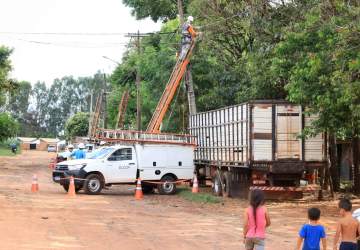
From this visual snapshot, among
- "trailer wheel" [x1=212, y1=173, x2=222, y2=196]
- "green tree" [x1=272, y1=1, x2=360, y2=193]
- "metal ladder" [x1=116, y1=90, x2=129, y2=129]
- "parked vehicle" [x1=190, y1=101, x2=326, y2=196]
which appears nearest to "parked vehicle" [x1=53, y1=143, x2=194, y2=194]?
"trailer wheel" [x1=212, y1=173, x2=222, y2=196]

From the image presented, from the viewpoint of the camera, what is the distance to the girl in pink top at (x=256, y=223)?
25.9 feet

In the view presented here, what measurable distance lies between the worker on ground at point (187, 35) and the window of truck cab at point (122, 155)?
7.26 m

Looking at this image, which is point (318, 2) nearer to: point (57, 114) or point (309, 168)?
point (309, 168)

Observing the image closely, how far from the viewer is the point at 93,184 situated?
24031 mm

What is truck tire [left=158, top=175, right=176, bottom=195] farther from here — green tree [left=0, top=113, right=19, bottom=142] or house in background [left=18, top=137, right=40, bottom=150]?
house in background [left=18, top=137, right=40, bottom=150]

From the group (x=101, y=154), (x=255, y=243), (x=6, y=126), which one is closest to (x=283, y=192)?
(x=101, y=154)

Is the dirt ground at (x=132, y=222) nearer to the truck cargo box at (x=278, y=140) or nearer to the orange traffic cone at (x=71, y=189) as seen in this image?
the orange traffic cone at (x=71, y=189)

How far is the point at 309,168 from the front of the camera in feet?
68.0

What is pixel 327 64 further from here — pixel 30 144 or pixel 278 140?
pixel 30 144

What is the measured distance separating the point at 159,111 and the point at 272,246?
62.1 feet

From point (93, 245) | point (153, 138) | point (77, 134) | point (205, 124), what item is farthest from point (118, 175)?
point (77, 134)

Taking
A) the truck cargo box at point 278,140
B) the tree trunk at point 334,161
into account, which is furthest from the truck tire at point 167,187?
the tree trunk at point 334,161

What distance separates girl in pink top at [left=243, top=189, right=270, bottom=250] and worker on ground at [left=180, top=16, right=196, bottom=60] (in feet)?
70.8

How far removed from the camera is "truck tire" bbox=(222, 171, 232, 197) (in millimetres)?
23359
